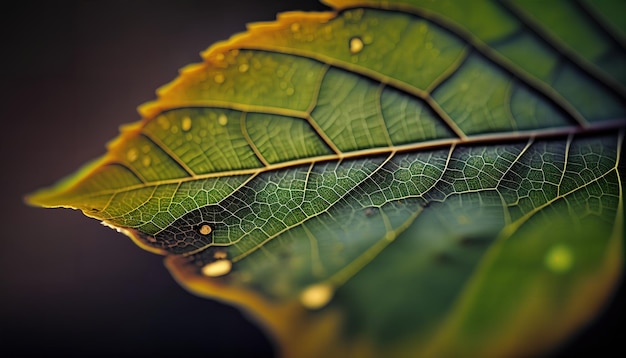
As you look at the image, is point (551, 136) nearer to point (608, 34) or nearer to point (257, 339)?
point (608, 34)

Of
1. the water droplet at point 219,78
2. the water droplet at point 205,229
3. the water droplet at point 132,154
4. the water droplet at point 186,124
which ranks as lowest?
the water droplet at point 205,229

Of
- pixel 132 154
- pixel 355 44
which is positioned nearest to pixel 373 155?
pixel 355 44

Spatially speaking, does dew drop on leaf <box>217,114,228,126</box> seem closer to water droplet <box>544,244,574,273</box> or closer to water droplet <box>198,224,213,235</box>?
water droplet <box>198,224,213,235</box>

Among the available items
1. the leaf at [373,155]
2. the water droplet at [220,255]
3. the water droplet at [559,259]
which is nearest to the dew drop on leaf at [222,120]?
the leaf at [373,155]

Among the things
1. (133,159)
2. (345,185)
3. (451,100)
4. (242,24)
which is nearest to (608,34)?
(451,100)

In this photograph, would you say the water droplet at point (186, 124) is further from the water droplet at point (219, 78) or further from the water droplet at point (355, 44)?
the water droplet at point (355, 44)

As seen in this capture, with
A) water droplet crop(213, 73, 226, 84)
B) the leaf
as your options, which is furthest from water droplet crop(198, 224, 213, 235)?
water droplet crop(213, 73, 226, 84)

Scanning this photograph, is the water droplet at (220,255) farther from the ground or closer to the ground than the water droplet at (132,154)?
closer to the ground
